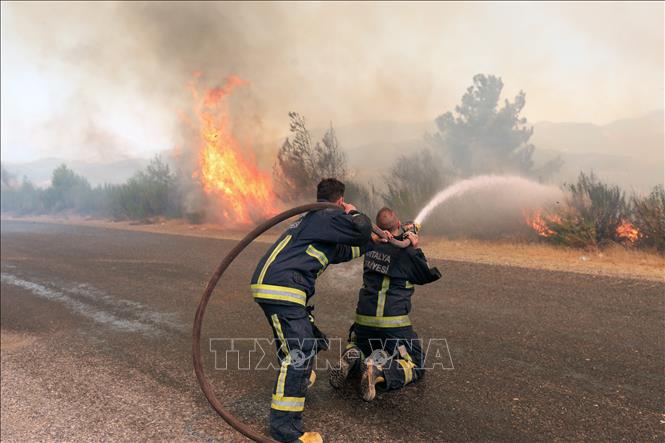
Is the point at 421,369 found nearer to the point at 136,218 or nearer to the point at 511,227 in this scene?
the point at 511,227

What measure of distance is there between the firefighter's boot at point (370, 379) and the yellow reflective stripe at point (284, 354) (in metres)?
0.71

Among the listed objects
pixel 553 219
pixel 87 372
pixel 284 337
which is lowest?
pixel 87 372

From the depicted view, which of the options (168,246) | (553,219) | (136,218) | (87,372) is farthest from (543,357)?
(136,218)

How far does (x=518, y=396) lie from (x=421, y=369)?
74cm

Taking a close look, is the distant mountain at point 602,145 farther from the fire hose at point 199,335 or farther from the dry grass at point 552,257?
the fire hose at point 199,335

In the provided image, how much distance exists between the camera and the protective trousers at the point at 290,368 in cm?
279

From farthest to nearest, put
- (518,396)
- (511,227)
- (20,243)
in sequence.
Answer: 1. (20,243)
2. (511,227)
3. (518,396)

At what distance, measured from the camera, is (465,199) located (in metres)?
12.4

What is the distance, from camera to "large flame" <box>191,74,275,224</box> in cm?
1734

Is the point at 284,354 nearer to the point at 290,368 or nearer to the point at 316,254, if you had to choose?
the point at 290,368

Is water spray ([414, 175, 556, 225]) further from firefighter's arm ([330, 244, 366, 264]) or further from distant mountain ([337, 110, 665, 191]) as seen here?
firefighter's arm ([330, 244, 366, 264])

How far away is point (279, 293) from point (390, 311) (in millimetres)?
1052

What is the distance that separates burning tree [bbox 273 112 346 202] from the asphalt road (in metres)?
8.14

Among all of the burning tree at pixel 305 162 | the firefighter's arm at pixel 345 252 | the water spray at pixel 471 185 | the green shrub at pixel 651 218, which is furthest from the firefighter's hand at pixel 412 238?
the burning tree at pixel 305 162
